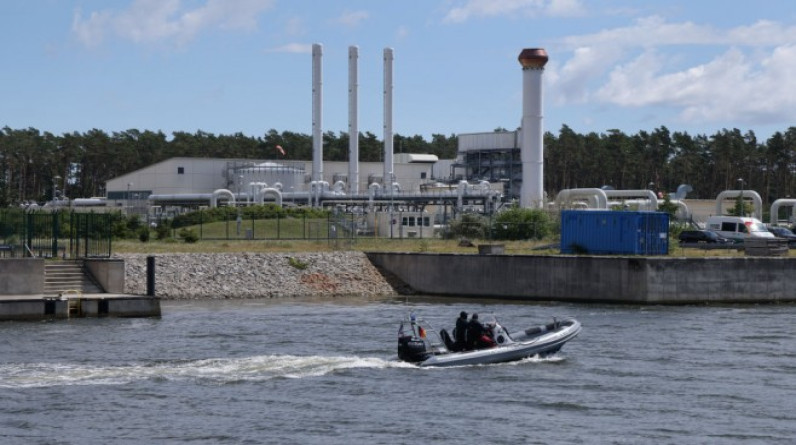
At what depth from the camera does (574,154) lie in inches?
6644

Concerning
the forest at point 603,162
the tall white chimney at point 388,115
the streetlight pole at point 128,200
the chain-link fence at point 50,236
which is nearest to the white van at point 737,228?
the chain-link fence at point 50,236

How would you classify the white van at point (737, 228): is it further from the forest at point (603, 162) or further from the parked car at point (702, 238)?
the forest at point (603, 162)

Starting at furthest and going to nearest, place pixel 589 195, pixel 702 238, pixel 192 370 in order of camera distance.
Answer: pixel 589 195 → pixel 702 238 → pixel 192 370

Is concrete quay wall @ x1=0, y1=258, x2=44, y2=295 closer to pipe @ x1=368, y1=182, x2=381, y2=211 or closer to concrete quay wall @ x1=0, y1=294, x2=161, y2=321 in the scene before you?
Answer: concrete quay wall @ x1=0, y1=294, x2=161, y2=321

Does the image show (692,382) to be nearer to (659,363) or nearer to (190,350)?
(659,363)

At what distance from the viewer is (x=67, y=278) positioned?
5012 cm

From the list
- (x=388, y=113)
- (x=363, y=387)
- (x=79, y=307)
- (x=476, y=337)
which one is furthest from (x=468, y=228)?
(x=363, y=387)

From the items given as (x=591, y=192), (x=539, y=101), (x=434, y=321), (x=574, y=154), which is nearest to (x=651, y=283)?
(x=434, y=321)

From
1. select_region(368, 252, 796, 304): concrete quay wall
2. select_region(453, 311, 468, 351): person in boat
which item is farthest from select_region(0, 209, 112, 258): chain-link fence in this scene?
select_region(453, 311, 468, 351): person in boat

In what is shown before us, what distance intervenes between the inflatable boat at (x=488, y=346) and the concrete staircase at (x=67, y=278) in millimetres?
18378

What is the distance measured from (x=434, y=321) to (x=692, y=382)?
50.5ft

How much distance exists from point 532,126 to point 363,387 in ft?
230

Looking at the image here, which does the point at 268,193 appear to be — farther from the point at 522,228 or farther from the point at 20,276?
the point at 20,276

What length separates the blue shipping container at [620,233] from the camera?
2384 inches
